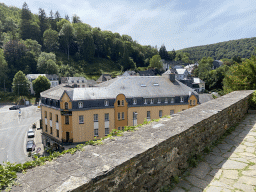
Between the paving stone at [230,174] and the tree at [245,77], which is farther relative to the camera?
the tree at [245,77]

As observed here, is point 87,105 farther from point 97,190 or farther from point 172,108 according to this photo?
point 97,190

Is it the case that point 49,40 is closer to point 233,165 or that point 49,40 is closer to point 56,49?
point 56,49

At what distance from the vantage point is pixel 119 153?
299cm

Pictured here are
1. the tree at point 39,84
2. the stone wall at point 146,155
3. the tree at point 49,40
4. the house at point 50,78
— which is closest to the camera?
the stone wall at point 146,155

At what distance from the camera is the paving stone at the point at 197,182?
357cm

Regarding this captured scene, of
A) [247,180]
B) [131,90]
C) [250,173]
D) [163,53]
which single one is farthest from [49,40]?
[247,180]

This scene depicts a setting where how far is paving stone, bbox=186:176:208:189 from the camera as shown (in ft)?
11.7

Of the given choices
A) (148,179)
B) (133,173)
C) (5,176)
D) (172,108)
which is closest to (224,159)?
(148,179)

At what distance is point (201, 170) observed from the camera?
4105mm

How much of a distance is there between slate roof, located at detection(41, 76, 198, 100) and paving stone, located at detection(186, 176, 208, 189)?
84.3ft

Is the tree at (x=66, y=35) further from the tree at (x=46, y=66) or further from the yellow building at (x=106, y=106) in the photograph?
the yellow building at (x=106, y=106)

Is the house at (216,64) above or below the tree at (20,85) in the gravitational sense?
above

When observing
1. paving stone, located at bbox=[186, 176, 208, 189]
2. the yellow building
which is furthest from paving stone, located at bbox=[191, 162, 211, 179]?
the yellow building

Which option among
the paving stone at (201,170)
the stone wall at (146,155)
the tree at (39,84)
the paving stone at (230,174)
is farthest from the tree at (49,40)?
the paving stone at (230,174)
